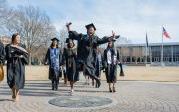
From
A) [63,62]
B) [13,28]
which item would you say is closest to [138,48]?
[13,28]

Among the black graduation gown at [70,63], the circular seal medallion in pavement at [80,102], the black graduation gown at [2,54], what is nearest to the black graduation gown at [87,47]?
the black graduation gown at [70,63]

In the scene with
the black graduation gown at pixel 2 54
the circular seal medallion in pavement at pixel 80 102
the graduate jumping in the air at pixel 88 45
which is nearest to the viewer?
the circular seal medallion in pavement at pixel 80 102

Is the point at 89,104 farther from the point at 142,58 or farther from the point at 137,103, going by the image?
the point at 142,58

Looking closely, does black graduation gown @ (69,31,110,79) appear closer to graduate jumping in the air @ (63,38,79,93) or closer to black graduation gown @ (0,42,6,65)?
graduate jumping in the air @ (63,38,79,93)

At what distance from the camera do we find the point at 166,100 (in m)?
10.7

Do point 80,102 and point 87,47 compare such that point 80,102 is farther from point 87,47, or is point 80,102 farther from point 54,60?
point 54,60

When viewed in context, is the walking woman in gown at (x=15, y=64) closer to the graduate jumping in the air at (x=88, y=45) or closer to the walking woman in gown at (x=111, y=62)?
the graduate jumping in the air at (x=88, y=45)

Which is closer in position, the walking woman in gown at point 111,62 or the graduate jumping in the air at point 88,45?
the graduate jumping in the air at point 88,45

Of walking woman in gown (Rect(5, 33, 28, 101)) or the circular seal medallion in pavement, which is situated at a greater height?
walking woman in gown (Rect(5, 33, 28, 101))

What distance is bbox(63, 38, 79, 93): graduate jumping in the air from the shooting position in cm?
1265

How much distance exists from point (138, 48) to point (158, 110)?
108241 mm

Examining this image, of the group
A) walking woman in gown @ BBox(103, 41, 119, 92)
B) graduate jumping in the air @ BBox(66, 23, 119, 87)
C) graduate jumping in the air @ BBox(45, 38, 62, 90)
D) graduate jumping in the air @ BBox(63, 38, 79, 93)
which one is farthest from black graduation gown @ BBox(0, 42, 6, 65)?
walking woman in gown @ BBox(103, 41, 119, 92)

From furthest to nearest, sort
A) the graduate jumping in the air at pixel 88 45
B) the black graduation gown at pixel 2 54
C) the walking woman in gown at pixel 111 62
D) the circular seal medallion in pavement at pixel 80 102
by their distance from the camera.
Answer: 1. the walking woman in gown at pixel 111 62
2. the graduate jumping in the air at pixel 88 45
3. the black graduation gown at pixel 2 54
4. the circular seal medallion in pavement at pixel 80 102

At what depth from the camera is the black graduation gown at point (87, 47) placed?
11.5 m
